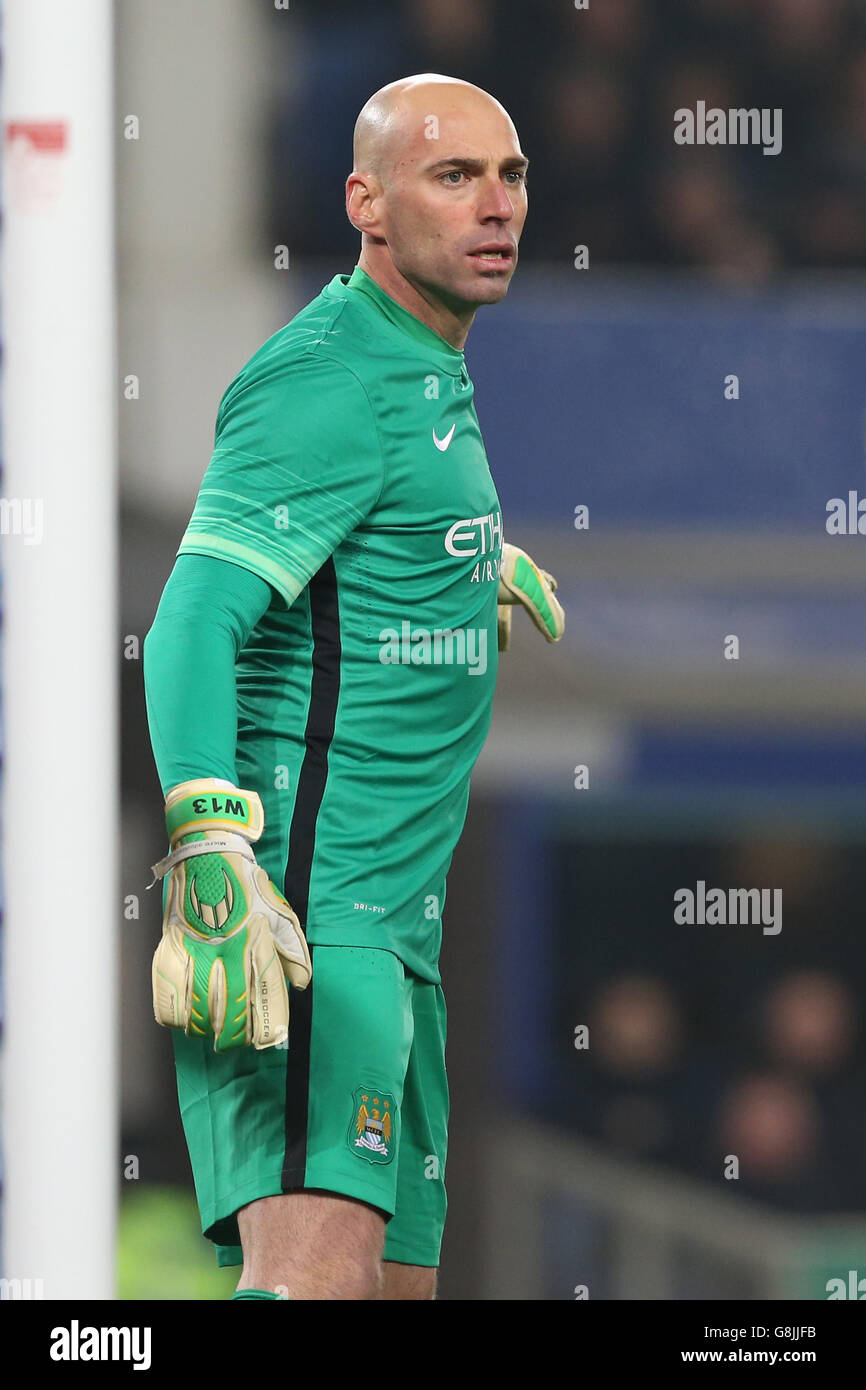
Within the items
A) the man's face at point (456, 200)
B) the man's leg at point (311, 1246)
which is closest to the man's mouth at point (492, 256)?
the man's face at point (456, 200)

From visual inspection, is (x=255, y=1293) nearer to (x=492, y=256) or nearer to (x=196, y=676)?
(x=196, y=676)

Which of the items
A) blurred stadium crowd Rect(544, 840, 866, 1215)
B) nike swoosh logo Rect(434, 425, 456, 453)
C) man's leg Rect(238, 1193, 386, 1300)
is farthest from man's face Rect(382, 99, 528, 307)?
blurred stadium crowd Rect(544, 840, 866, 1215)

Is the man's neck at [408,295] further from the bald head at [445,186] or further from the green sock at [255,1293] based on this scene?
the green sock at [255,1293]

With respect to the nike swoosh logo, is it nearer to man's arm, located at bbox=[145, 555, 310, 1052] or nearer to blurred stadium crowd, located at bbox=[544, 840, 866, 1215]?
man's arm, located at bbox=[145, 555, 310, 1052]

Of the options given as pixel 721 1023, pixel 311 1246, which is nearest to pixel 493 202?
pixel 311 1246

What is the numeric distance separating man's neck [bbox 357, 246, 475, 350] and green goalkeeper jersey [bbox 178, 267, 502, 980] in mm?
37

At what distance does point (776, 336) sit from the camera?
12.1ft

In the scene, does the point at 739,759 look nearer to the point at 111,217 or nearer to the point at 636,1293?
the point at 636,1293

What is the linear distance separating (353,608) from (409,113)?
0.53 meters

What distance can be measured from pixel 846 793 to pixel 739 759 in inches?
9.7

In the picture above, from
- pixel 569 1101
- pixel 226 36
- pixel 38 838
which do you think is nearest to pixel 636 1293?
pixel 569 1101

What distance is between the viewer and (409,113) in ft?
7.02

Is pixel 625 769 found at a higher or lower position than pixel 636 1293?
higher
